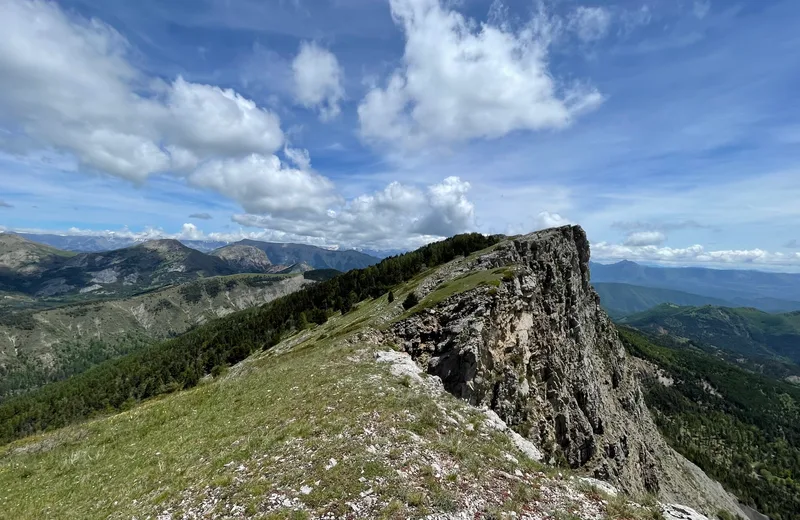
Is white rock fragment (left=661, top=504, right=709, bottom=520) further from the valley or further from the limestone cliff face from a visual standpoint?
the limestone cliff face

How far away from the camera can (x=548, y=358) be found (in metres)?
52.2

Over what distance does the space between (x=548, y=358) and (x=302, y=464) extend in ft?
147

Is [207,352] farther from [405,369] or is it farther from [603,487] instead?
[603,487]

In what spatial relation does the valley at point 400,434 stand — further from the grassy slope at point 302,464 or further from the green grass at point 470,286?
the green grass at point 470,286

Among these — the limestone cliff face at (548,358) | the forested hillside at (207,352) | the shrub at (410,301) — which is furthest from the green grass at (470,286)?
the forested hillside at (207,352)

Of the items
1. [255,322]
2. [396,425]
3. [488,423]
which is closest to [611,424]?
[488,423]

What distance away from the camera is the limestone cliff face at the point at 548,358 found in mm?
40656

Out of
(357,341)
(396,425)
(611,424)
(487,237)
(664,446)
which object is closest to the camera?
(396,425)

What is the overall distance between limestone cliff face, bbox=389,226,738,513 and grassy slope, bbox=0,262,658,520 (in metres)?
15.1

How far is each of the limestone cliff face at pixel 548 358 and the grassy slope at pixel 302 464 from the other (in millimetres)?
15120

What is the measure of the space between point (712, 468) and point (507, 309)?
740 ft

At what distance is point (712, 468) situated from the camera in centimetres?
18688

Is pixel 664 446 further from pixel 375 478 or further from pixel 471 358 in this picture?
pixel 375 478

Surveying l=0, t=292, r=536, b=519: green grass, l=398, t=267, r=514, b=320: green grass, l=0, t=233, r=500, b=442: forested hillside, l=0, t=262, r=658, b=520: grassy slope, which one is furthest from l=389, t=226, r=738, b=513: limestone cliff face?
l=0, t=233, r=500, b=442: forested hillside
